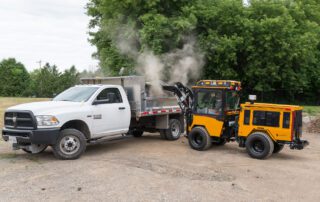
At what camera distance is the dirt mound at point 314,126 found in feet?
53.1

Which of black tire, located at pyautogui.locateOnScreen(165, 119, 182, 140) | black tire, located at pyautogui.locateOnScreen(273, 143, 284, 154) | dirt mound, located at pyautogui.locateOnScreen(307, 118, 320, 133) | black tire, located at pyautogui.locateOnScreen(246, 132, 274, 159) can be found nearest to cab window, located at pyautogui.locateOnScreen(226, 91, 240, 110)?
black tire, located at pyautogui.locateOnScreen(246, 132, 274, 159)

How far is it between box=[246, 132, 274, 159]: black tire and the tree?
228ft

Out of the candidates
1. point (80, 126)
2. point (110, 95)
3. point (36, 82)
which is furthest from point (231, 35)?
point (36, 82)

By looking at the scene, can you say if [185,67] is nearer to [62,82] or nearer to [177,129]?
[177,129]

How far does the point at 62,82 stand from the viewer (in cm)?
7194

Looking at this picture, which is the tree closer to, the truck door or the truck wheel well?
the truck door

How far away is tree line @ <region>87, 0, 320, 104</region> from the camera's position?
18.7 meters

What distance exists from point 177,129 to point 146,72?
345 cm

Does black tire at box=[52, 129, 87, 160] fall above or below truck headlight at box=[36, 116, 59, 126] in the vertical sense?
below

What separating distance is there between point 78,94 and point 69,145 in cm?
175

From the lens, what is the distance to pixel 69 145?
9469mm

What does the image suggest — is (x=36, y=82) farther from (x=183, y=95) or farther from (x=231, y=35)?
(x=183, y=95)

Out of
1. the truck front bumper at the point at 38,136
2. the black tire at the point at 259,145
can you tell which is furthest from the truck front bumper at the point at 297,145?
the truck front bumper at the point at 38,136

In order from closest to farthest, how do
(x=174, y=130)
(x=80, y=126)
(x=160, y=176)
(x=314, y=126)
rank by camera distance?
1. (x=160, y=176)
2. (x=80, y=126)
3. (x=174, y=130)
4. (x=314, y=126)
